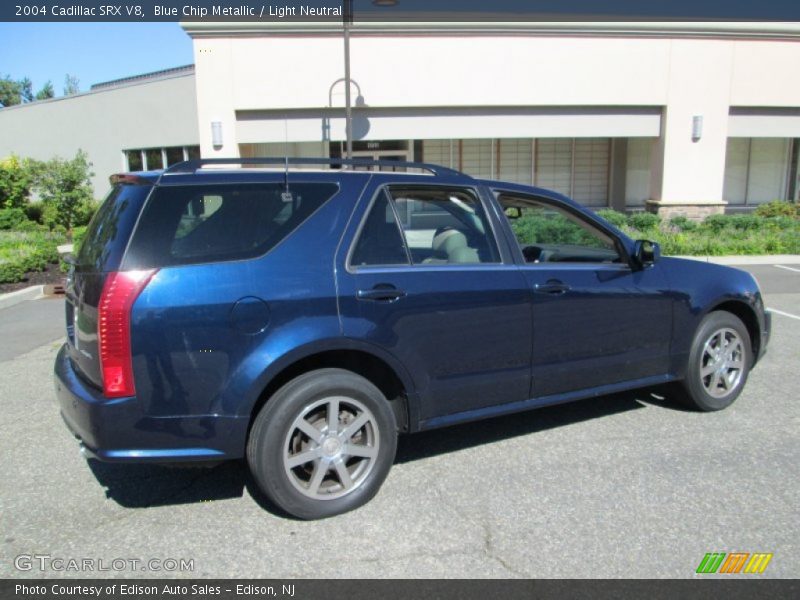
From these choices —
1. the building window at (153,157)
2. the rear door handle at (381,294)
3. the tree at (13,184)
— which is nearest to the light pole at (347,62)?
the tree at (13,184)

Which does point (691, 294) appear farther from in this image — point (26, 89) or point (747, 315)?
point (26, 89)

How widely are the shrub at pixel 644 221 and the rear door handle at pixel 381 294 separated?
13721 millimetres

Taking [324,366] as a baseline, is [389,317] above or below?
above

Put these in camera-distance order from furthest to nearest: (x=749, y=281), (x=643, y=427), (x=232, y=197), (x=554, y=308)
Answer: (x=749, y=281)
(x=643, y=427)
(x=554, y=308)
(x=232, y=197)

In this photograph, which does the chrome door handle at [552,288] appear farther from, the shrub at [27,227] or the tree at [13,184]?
the tree at [13,184]

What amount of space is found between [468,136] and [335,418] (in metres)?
14.1

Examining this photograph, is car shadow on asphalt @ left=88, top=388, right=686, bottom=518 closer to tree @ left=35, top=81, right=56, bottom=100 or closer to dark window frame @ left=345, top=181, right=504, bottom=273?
dark window frame @ left=345, top=181, right=504, bottom=273

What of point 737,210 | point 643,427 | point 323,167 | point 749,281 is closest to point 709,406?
point 643,427

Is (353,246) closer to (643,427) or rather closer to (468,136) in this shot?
(643,427)

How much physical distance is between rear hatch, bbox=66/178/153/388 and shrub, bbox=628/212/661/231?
14503 millimetres

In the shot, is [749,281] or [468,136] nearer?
[749,281]

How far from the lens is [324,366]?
137 inches

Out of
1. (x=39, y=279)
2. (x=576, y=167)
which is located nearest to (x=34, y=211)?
(x=39, y=279)

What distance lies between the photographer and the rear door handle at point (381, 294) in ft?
11.2
